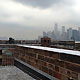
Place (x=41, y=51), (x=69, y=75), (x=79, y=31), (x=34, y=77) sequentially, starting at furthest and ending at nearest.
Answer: (x=79, y=31) → (x=34, y=77) → (x=41, y=51) → (x=69, y=75)

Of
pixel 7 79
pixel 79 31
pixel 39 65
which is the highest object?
pixel 79 31

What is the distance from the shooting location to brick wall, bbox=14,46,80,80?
4.64m

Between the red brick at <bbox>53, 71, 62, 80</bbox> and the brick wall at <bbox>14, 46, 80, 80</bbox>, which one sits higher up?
the brick wall at <bbox>14, 46, 80, 80</bbox>

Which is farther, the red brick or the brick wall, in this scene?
the red brick

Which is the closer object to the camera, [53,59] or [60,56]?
[60,56]

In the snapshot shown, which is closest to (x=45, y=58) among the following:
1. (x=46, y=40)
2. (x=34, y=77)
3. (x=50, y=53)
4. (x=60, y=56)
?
(x=50, y=53)

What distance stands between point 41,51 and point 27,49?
1895mm

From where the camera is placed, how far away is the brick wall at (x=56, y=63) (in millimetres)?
4641

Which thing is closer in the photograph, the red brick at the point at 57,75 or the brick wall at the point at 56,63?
the brick wall at the point at 56,63

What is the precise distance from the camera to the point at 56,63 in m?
5.62

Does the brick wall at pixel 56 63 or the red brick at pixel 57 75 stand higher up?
the brick wall at pixel 56 63

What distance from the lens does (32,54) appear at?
25.9ft

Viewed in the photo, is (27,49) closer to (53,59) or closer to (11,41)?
(53,59)

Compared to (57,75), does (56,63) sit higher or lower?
higher
